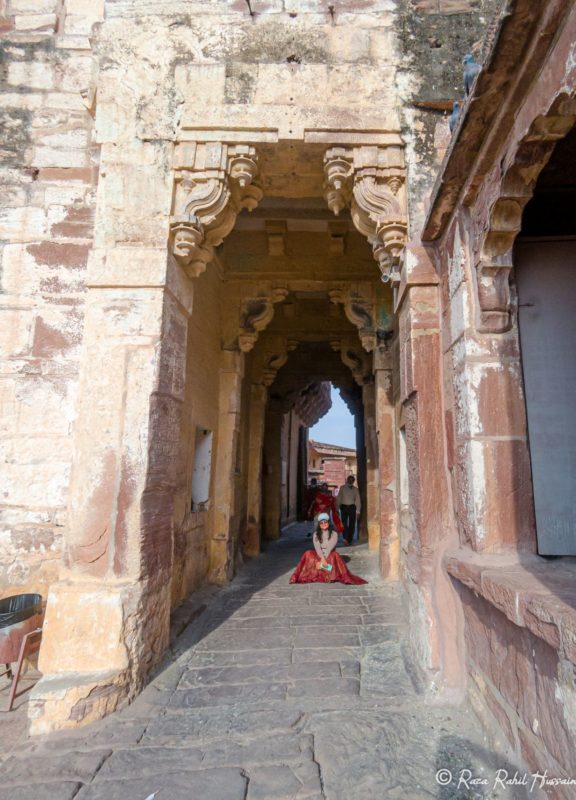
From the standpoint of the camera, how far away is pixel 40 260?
3830 mm

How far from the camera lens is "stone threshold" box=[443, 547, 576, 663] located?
144cm

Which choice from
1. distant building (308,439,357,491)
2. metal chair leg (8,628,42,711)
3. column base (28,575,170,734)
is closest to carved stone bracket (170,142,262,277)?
column base (28,575,170,734)

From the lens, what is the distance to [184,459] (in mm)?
4543

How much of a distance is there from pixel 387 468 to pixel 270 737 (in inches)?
139

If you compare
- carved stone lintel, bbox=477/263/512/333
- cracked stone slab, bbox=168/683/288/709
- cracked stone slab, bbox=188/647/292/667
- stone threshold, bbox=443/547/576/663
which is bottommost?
cracked stone slab, bbox=168/683/288/709

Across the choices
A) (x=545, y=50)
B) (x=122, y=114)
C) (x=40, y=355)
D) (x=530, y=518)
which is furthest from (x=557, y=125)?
(x=40, y=355)

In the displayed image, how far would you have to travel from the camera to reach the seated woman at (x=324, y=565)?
5.40 m

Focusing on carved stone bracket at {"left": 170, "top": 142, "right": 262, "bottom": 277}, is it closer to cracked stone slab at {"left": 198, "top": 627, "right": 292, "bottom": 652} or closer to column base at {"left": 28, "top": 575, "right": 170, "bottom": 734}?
column base at {"left": 28, "top": 575, "right": 170, "bottom": 734}

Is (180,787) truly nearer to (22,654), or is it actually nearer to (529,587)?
(22,654)

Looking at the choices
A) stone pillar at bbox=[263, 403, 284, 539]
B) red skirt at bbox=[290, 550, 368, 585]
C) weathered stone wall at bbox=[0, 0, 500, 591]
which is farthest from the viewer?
stone pillar at bbox=[263, 403, 284, 539]

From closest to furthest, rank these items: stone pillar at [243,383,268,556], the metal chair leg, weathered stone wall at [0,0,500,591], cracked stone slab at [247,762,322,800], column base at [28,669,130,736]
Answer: cracked stone slab at [247,762,322,800] < column base at [28,669,130,736] < the metal chair leg < weathered stone wall at [0,0,500,591] < stone pillar at [243,383,268,556]

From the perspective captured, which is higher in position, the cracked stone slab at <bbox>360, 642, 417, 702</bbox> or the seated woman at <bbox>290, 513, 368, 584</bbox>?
the seated woman at <bbox>290, 513, 368, 584</bbox>

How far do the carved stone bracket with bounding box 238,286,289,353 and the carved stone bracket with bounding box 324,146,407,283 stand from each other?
2.54 meters

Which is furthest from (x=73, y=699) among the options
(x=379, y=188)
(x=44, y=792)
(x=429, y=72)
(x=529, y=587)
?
(x=429, y=72)
